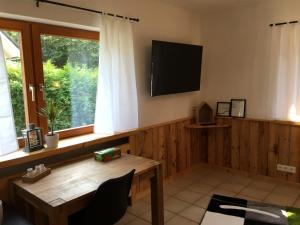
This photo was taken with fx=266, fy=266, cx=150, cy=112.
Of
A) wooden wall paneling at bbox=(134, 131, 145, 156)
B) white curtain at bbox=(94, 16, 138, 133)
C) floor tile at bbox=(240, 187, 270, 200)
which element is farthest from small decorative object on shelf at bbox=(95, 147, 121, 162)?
floor tile at bbox=(240, 187, 270, 200)

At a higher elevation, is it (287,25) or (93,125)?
(287,25)

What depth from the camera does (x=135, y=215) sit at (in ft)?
8.79

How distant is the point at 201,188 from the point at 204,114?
3.51ft

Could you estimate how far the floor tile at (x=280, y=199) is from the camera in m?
2.84

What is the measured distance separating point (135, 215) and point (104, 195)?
1.14m

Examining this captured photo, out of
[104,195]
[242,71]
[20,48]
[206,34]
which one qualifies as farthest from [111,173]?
[206,34]

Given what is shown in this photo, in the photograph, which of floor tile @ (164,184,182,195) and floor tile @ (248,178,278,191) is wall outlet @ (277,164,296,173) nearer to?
floor tile @ (248,178,278,191)

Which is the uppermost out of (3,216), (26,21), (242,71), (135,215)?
(26,21)

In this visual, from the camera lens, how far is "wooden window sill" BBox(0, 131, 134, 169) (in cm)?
190

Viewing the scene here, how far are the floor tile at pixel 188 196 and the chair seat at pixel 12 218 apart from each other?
1.77 metres

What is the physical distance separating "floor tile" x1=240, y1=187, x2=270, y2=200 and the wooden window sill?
5.04ft

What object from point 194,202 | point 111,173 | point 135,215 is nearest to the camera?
point 111,173

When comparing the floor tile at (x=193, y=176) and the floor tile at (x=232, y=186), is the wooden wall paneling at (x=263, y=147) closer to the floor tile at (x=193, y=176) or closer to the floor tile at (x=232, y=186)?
the floor tile at (x=232, y=186)

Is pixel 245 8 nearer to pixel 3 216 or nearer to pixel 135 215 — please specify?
pixel 135 215
